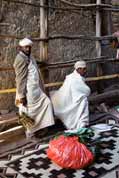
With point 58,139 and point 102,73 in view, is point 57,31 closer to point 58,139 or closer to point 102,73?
point 102,73

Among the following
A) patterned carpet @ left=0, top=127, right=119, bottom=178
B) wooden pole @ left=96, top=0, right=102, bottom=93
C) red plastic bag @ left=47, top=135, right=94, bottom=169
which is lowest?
patterned carpet @ left=0, top=127, right=119, bottom=178

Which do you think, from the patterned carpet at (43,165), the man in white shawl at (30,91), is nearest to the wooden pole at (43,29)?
the man in white shawl at (30,91)

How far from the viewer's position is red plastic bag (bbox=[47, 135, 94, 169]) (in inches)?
169

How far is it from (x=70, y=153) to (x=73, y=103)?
1351 millimetres

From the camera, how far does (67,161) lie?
4.30 metres

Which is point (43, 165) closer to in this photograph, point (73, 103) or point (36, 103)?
point (36, 103)

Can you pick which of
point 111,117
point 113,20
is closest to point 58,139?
point 111,117

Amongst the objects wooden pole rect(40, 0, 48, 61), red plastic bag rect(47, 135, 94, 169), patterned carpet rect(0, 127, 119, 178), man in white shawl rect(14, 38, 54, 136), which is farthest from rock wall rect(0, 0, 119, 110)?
red plastic bag rect(47, 135, 94, 169)

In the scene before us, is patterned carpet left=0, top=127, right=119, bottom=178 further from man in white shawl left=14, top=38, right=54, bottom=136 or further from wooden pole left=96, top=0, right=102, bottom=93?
wooden pole left=96, top=0, right=102, bottom=93

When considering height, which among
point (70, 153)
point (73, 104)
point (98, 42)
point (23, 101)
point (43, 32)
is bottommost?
point (70, 153)

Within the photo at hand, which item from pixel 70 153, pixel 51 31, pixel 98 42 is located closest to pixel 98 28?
pixel 98 42

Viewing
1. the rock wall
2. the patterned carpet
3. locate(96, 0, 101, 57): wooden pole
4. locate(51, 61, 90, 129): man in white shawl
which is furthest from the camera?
locate(96, 0, 101, 57): wooden pole

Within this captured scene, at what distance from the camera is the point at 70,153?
14.2ft

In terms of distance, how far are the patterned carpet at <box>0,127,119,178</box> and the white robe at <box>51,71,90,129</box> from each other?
2.07 feet
